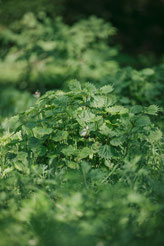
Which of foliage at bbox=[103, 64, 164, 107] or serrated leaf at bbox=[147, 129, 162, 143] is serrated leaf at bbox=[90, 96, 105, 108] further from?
foliage at bbox=[103, 64, 164, 107]

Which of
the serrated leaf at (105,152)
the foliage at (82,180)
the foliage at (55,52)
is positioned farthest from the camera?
the foliage at (55,52)

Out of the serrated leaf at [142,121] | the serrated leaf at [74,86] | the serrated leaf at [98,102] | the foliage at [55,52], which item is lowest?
the serrated leaf at [142,121]

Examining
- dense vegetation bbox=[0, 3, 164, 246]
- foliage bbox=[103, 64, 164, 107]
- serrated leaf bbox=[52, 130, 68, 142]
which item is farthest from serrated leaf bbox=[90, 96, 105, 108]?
foliage bbox=[103, 64, 164, 107]

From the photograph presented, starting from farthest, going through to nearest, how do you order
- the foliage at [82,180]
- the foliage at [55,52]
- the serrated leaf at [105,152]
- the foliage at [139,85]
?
the foliage at [55,52]
the foliage at [139,85]
the serrated leaf at [105,152]
the foliage at [82,180]

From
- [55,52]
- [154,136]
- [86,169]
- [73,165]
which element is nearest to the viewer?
[86,169]

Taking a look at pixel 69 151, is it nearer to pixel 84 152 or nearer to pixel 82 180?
pixel 84 152

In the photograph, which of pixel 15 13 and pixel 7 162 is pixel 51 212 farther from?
pixel 15 13

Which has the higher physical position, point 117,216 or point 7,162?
point 7,162

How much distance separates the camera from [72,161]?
6.47 ft

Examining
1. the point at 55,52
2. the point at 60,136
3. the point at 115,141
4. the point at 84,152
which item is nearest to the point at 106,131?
the point at 115,141

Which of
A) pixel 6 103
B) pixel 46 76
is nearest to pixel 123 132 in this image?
pixel 6 103

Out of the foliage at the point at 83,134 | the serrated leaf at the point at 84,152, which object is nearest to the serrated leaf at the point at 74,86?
the foliage at the point at 83,134

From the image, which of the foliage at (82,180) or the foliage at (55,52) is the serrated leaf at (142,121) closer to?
the foliage at (82,180)

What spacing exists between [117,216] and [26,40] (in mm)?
3312
